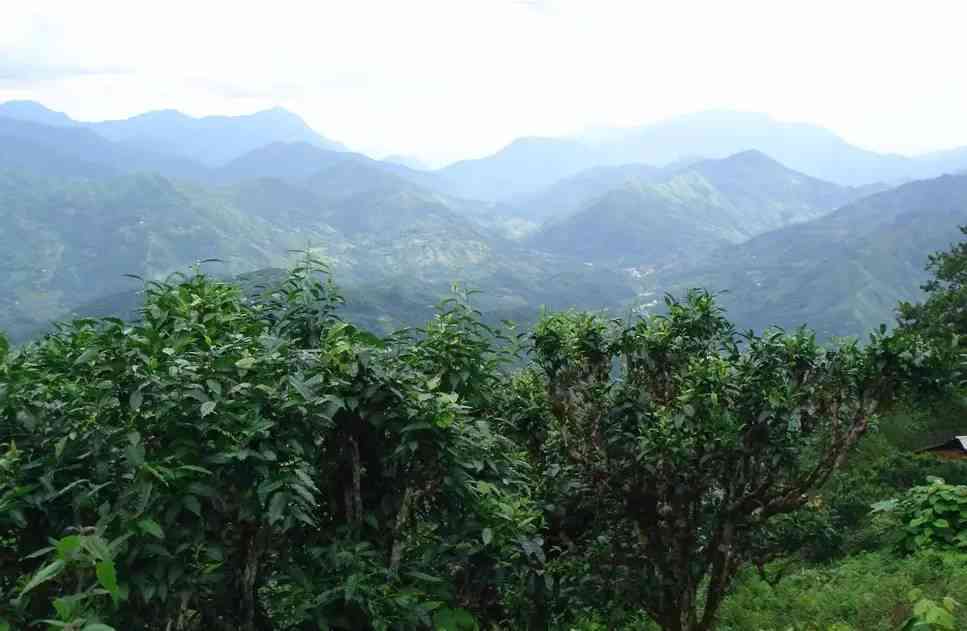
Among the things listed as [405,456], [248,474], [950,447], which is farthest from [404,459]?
[950,447]

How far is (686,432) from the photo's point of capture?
250 inches

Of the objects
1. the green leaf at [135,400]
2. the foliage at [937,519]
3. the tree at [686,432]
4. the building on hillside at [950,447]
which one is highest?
the green leaf at [135,400]

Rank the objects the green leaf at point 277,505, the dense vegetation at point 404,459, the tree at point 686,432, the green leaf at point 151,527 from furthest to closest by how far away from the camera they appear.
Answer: the tree at point 686,432 → the dense vegetation at point 404,459 → the green leaf at point 277,505 → the green leaf at point 151,527

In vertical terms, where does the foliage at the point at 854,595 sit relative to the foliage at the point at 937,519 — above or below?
below

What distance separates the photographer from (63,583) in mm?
3705

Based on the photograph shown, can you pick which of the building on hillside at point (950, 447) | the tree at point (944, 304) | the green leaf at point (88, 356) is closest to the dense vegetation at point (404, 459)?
the green leaf at point (88, 356)

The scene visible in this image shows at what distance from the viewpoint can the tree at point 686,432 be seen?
6.43 m

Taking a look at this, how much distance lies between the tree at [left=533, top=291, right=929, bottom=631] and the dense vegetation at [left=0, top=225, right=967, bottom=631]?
1.0 inches

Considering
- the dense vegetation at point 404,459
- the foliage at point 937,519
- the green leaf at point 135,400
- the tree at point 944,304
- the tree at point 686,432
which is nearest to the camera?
the green leaf at point 135,400

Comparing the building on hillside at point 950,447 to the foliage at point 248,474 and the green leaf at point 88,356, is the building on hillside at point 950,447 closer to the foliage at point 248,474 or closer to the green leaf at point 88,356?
the foliage at point 248,474

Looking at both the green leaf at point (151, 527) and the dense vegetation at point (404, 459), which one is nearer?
the green leaf at point (151, 527)

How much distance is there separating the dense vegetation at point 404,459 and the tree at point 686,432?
0.09 ft

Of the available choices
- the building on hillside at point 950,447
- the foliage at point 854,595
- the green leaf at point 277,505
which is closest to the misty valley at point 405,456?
the green leaf at point 277,505

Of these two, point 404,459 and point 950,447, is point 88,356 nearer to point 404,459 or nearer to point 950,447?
point 404,459
